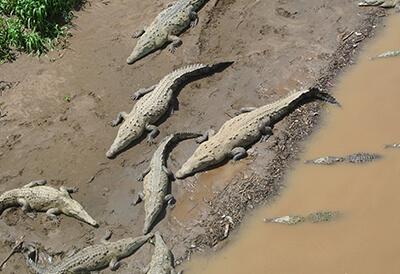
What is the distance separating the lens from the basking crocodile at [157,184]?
27.6ft

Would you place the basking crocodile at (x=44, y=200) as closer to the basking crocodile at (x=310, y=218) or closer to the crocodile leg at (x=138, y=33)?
the basking crocodile at (x=310, y=218)

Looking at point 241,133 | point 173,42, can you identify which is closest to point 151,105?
point 241,133

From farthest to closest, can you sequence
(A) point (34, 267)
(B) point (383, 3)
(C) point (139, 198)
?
(B) point (383, 3) → (C) point (139, 198) → (A) point (34, 267)

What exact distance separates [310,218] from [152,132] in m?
2.89

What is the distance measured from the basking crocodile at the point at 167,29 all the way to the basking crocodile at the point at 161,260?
4.07 metres

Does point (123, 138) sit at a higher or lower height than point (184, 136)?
→ higher

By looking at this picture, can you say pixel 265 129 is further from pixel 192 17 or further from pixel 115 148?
pixel 192 17

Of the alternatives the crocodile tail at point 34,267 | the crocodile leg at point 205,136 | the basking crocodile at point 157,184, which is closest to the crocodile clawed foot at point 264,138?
the crocodile leg at point 205,136

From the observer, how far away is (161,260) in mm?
Result: 7816

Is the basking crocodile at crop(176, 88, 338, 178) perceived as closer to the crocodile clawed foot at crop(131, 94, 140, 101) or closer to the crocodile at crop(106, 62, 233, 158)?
the crocodile at crop(106, 62, 233, 158)

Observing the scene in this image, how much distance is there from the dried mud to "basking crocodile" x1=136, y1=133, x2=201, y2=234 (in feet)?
0.55

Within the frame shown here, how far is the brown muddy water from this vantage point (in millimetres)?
7742

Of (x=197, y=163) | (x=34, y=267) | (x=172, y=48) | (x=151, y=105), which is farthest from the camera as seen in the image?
(x=172, y=48)

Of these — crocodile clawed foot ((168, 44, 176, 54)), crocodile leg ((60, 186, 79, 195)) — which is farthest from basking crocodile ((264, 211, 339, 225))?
crocodile clawed foot ((168, 44, 176, 54))
